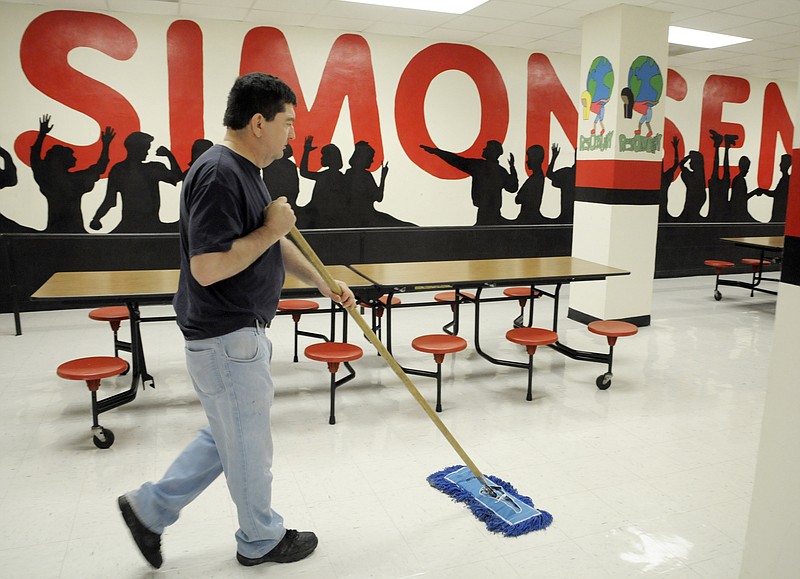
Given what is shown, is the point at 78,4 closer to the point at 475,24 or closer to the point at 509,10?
the point at 475,24

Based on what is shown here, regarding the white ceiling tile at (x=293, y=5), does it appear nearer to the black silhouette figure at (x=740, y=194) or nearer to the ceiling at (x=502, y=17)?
the ceiling at (x=502, y=17)

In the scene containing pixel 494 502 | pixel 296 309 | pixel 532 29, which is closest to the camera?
pixel 494 502

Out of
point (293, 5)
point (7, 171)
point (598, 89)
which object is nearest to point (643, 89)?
point (598, 89)

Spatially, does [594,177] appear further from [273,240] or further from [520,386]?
[273,240]

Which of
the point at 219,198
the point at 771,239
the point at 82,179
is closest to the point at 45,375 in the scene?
the point at 82,179

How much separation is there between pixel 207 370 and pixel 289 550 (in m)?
0.82

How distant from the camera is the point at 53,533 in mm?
2555

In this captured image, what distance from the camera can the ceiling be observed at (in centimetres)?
590

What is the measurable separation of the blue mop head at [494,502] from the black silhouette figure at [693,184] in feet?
25.1

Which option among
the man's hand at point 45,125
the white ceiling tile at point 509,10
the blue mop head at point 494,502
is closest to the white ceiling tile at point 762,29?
the white ceiling tile at point 509,10

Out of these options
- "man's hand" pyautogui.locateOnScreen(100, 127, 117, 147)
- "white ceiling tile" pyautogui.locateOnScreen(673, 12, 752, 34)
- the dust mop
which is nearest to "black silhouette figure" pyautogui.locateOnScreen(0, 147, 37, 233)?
"man's hand" pyautogui.locateOnScreen(100, 127, 117, 147)

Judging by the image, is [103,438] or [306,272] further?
[103,438]

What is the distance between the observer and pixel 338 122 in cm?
727

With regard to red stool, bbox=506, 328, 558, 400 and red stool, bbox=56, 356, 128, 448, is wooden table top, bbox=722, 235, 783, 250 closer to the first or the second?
red stool, bbox=506, 328, 558, 400
